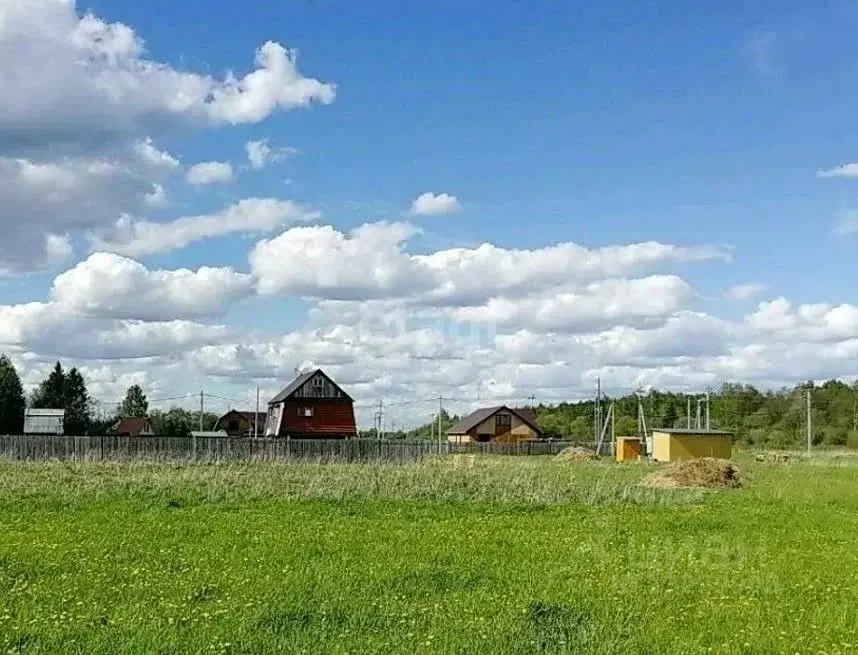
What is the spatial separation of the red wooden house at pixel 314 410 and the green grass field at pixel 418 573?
5200 centimetres

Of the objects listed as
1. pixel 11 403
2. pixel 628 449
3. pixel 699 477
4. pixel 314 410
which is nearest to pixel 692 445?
pixel 628 449

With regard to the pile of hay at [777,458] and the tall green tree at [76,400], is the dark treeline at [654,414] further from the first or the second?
the pile of hay at [777,458]

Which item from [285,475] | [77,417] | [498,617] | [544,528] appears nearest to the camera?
[498,617]

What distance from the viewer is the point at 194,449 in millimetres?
57125

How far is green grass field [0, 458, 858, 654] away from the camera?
10016mm

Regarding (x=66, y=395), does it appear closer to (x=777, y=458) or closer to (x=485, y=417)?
(x=485, y=417)

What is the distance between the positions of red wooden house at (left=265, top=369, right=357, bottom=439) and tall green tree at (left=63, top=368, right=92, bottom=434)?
3277 cm

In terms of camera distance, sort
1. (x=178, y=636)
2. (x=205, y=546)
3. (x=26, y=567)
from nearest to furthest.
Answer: (x=178, y=636)
(x=26, y=567)
(x=205, y=546)

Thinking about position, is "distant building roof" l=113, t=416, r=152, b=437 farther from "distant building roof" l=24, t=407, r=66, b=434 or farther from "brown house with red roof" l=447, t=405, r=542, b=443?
"brown house with red roof" l=447, t=405, r=542, b=443

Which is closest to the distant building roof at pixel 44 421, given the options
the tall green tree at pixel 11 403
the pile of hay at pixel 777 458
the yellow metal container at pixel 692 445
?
the tall green tree at pixel 11 403

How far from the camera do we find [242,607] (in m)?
11.3

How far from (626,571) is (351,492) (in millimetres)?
14953

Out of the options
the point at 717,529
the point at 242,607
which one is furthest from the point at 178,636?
the point at 717,529

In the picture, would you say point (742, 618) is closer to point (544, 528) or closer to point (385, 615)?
point (385, 615)
